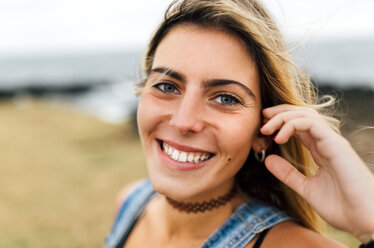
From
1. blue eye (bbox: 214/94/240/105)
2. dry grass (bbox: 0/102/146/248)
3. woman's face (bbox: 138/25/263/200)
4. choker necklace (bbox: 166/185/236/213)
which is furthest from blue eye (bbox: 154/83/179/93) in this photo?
dry grass (bbox: 0/102/146/248)

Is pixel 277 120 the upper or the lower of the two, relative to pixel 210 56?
lower

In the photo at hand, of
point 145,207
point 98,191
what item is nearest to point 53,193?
point 98,191

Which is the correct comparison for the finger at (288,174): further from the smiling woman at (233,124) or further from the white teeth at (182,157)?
the white teeth at (182,157)

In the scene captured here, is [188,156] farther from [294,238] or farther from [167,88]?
[294,238]

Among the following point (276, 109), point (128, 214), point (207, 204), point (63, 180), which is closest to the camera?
point (276, 109)

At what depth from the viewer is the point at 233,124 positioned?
6.21 ft

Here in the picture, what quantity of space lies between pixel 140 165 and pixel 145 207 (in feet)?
21.8

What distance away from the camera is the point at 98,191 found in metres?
7.80

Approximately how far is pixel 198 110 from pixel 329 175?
703mm

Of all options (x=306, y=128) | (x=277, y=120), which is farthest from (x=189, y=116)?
(x=306, y=128)

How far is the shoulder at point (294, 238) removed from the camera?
1.82m

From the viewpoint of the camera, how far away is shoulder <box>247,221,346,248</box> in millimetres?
1818

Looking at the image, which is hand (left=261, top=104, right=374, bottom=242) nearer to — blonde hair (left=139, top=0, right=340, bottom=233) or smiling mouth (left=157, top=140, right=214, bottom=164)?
blonde hair (left=139, top=0, right=340, bottom=233)

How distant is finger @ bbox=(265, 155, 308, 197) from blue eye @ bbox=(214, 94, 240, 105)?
14.3 inches
